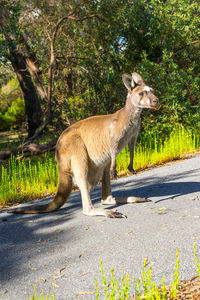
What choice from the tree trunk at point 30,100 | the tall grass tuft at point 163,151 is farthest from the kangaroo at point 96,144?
the tree trunk at point 30,100

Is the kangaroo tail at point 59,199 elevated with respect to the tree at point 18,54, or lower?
lower

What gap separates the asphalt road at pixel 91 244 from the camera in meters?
2.71

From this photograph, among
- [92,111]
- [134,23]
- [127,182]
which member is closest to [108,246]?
[127,182]

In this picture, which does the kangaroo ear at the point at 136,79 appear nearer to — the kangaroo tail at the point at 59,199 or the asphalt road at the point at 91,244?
the kangaroo tail at the point at 59,199

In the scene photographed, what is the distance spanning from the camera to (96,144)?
13.4 ft

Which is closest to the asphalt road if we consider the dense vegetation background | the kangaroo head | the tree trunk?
the kangaroo head

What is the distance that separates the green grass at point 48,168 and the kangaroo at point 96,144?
1.43m

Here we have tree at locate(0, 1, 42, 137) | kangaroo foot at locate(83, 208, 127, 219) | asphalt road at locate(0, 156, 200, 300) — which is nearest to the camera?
asphalt road at locate(0, 156, 200, 300)

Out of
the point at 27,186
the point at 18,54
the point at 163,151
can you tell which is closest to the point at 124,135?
the point at 27,186

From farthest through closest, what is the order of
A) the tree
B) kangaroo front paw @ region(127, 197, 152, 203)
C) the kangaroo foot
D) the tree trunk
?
1. the tree trunk
2. the tree
3. kangaroo front paw @ region(127, 197, 152, 203)
4. the kangaroo foot

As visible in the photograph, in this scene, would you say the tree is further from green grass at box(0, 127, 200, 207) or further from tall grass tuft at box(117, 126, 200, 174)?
tall grass tuft at box(117, 126, 200, 174)

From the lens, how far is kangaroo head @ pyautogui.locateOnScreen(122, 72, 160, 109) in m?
3.66

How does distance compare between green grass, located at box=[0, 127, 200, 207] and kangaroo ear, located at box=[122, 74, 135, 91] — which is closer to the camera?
kangaroo ear, located at box=[122, 74, 135, 91]

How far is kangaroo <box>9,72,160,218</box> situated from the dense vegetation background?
4.00m
